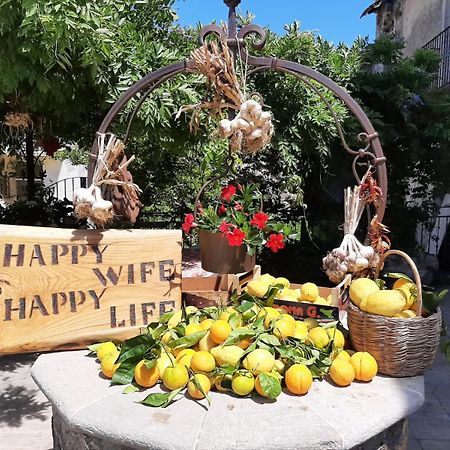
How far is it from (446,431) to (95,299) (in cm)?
236

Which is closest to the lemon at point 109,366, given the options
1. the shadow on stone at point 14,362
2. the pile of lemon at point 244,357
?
the pile of lemon at point 244,357

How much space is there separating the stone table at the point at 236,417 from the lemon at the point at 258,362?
0.10m

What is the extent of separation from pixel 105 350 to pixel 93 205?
0.59m

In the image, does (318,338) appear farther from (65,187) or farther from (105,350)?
(65,187)

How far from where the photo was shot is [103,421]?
1.42 metres

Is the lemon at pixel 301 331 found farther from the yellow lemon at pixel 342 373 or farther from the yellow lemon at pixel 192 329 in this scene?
the yellow lemon at pixel 192 329

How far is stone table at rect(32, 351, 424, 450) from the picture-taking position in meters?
1.33

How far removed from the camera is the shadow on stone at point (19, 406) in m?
3.02

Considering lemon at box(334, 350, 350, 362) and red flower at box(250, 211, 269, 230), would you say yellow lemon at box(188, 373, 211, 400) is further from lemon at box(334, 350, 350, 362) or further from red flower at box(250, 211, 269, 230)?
red flower at box(250, 211, 269, 230)

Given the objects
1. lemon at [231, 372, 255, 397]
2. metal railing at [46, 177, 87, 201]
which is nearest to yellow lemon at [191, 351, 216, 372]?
lemon at [231, 372, 255, 397]

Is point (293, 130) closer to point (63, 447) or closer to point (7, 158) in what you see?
point (63, 447)

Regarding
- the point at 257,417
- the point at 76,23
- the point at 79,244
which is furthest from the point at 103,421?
the point at 76,23

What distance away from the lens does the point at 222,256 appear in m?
2.30

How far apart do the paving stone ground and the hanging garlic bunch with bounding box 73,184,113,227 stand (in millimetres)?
1535
